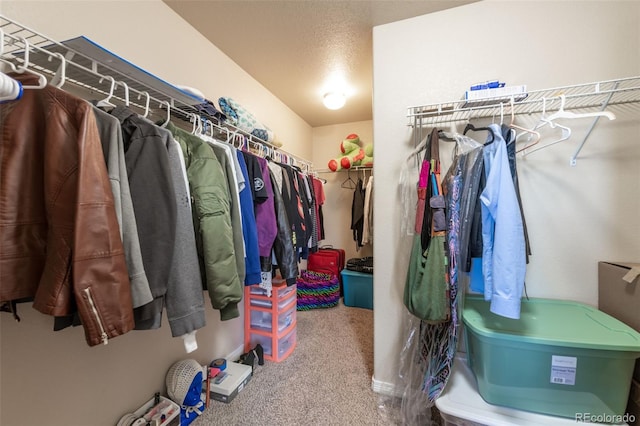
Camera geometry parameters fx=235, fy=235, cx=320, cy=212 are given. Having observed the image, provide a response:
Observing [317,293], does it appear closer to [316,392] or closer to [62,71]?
[316,392]

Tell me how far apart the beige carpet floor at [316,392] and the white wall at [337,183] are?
155 cm

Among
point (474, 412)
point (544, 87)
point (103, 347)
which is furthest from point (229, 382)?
point (544, 87)

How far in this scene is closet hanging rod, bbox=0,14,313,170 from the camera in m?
0.75

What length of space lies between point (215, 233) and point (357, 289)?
2.31 m

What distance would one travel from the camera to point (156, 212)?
760mm

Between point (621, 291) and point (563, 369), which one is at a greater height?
point (621, 291)

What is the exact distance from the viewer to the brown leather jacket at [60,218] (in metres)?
0.58

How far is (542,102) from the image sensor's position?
119 cm

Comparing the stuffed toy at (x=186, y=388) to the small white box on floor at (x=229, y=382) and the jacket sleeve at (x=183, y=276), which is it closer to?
the small white box on floor at (x=229, y=382)

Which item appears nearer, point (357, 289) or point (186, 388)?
point (186, 388)

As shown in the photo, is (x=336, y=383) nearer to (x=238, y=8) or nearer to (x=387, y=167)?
(x=387, y=167)

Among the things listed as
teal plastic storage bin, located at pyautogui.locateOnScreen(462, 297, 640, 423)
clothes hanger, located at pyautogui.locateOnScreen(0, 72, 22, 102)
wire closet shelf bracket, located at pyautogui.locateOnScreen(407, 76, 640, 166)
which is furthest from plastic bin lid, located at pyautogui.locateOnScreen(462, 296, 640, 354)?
clothes hanger, located at pyautogui.locateOnScreen(0, 72, 22, 102)

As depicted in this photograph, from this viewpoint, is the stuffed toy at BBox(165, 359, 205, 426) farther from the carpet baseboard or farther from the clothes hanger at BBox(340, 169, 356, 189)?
the clothes hanger at BBox(340, 169, 356, 189)

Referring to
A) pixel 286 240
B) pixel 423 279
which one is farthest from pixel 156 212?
pixel 423 279
